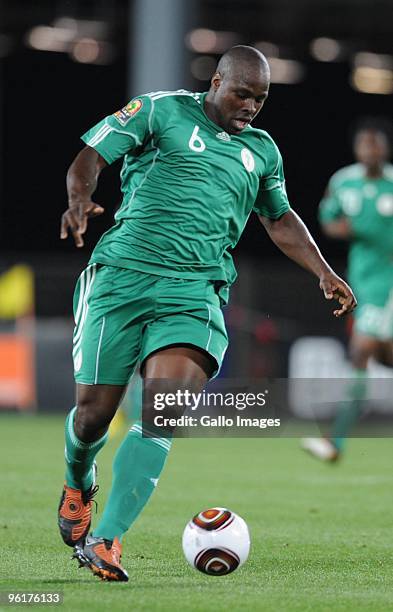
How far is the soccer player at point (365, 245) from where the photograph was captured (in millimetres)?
10492

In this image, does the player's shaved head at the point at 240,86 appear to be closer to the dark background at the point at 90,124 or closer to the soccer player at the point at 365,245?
the soccer player at the point at 365,245

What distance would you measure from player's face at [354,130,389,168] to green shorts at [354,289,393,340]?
3.87 feet

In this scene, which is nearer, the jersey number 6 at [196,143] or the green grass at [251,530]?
the green grass at [251,530]

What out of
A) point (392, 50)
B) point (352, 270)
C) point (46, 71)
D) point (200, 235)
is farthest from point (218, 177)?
point (46, 71)

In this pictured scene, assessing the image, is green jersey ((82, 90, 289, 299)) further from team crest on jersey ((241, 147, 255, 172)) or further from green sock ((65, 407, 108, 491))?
green sock ((65, 407, 108, 491))

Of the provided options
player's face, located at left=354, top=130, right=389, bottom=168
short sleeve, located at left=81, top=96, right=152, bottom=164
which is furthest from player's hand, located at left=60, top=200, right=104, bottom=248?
player's face, located at left=354, top=130, right=389, bottom=168

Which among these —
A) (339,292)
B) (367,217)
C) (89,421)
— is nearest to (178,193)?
(339,292)

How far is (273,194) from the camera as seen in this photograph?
551 cm

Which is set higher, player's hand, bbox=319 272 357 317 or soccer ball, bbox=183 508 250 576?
player's hand, bbox=319 272 357 317

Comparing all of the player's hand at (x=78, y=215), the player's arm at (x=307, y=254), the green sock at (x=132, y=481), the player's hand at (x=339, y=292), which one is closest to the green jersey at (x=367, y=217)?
the player's arm at (x=307, y=254)

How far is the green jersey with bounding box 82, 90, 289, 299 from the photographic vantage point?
5066mm

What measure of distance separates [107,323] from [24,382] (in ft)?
37.9

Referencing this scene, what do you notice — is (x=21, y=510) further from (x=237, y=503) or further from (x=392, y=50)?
(x=392, y=50)

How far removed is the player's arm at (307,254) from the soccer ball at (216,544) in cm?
103
